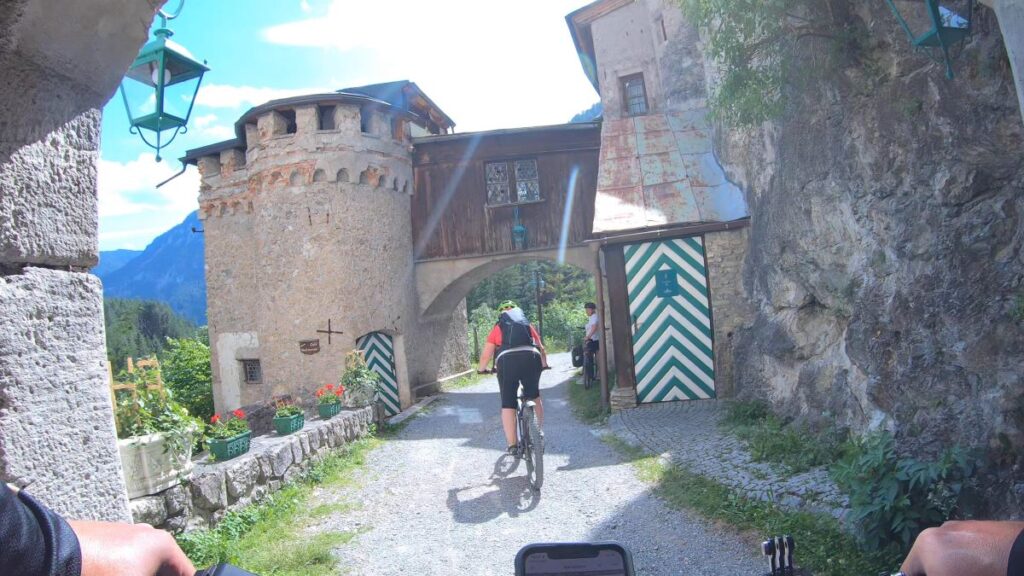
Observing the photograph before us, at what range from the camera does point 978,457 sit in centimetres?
362

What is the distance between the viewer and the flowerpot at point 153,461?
166 inches

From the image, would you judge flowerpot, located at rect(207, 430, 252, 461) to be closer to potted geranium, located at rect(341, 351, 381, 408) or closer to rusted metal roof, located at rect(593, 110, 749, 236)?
potted geranium, located at rect(341, 351, 381, 408)

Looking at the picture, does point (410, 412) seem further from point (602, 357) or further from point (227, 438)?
point (227, 438)

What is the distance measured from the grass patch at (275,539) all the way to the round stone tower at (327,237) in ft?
20.0

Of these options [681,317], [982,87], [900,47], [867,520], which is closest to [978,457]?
[867,520]

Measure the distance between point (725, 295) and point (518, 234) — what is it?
18.4 ft

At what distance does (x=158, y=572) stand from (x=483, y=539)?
12.1 ft

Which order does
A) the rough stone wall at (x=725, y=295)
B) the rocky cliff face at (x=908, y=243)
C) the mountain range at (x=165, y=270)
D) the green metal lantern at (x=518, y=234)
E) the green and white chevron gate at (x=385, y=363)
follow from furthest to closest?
the mountain range at (x=165, y=270) < the green metal lantern at (x=518, y=234) < the green and white chevron gate at (x=385, y=363) < the rough stone wall at (x=725, y=295) < the rocky cliff face at (x=908, y=243)

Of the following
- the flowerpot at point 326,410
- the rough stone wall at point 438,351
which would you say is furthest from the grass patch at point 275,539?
the rough stone wall at point 438,351

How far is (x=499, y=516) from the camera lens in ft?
17.4

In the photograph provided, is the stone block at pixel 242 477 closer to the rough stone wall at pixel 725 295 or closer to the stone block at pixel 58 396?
the stone block at pixel 58 396

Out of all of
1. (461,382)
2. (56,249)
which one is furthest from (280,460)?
(461,382)

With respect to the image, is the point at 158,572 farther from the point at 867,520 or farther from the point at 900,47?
the point at 900,47

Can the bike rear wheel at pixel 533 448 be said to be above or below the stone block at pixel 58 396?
below
